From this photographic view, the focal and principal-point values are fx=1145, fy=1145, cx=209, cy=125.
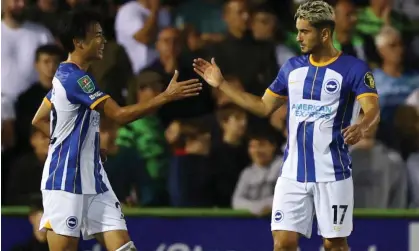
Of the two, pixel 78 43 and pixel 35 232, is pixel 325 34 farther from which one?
pixel 35 232

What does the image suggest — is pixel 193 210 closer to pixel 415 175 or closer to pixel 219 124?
pixel 219 124

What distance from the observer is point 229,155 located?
31.9 feet

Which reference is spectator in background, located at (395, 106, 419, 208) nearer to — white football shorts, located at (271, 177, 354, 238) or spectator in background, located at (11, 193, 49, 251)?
white football shorts, located at (271, 177, 354, 238)

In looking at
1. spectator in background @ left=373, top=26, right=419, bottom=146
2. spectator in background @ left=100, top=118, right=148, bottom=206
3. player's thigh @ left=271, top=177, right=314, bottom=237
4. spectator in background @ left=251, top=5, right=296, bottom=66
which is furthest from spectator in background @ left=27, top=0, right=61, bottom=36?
player's thigh @ left=271, top=177, right=314, bottom=237

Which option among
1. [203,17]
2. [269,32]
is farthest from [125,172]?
[269,32]

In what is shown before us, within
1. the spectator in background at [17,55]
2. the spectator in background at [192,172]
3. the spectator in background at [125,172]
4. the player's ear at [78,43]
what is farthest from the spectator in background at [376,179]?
the player's ear at [78,43]

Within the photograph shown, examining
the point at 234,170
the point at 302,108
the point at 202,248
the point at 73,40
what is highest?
the point at 73,40

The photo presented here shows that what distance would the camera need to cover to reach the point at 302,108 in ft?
23.5

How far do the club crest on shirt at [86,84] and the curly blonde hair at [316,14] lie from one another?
53.9 inches

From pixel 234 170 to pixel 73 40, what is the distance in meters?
2.81

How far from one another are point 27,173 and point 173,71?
155 centimetres

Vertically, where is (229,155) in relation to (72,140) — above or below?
below

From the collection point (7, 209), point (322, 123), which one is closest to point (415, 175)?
point (322, 123)

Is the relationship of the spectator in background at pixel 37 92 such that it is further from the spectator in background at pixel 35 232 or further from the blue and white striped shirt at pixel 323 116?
the blue and white striped shirt at pixel 323 116
